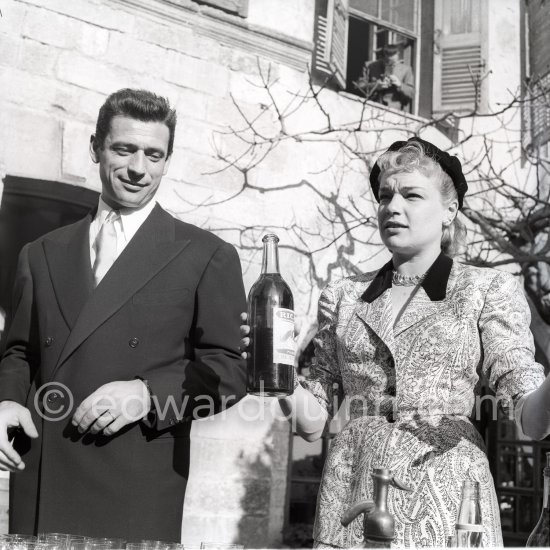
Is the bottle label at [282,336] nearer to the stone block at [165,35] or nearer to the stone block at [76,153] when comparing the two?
the stone block at [76,153]

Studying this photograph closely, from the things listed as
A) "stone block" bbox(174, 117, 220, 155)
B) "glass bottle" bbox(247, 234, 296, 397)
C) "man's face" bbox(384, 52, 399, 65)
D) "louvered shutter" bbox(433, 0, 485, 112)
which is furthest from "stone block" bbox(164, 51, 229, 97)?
"glass bottle" bbox(247, 234, 296, 397)

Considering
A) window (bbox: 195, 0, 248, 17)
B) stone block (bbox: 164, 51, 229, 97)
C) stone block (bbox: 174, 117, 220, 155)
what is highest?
window (bbox: 195, 0, 248, 17)

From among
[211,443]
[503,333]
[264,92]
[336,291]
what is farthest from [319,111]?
[503,333]

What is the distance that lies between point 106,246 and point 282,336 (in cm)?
83

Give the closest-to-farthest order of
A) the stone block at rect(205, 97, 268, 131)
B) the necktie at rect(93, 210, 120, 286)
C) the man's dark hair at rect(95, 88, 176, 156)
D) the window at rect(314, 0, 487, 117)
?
the necktie at rect(93, 210, 120, 286) < the man's dark hair at rect(95, 88, 176, 156) < the stone block at rect(205, 97, 268, 131) < the window at rect(314, 0, 487, 117)

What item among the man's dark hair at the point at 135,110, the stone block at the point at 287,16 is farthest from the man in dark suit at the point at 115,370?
the stone block at the point at 287,16

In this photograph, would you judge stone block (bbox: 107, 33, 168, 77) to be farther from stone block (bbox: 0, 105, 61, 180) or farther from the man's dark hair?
the man's dark hair

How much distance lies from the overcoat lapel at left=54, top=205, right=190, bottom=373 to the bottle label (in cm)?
59

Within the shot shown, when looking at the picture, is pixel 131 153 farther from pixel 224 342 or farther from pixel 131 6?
pixel 131 6

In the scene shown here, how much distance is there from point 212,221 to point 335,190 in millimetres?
771

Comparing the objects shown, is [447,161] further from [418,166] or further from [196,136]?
[196,136]

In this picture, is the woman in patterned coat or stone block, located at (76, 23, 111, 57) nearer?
the woman in patterned coat

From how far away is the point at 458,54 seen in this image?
4758 millimetres

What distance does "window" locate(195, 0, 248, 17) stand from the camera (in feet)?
11.7
